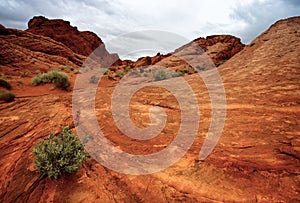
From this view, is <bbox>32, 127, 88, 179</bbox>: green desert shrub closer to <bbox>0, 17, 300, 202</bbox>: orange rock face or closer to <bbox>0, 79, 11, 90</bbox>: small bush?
<bbox>0, 17, 300, 202</bbox>: orange rock face

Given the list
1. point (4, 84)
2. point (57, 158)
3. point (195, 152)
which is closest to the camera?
point (57, 158)

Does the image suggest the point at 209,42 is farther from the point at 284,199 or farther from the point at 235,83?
the point at 284,199

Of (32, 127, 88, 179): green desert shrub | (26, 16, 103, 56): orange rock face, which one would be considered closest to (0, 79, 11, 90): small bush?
(32, 127, 88, 179): green desert shrub

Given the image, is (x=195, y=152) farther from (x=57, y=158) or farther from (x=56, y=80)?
(x=56, y=80)

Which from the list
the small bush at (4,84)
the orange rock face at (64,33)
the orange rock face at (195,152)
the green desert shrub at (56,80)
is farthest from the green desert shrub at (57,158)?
the orange rock face at (64,33)

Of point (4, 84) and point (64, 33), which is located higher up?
point (64, 33)

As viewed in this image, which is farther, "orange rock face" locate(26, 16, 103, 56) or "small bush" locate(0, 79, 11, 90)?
"orange rock face" locate(26, 16, 103, 56)

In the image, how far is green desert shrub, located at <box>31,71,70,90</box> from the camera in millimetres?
11234

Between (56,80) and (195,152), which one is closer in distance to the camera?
(195,152)

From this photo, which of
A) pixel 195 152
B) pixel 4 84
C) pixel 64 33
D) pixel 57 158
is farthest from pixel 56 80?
pixel 64 33

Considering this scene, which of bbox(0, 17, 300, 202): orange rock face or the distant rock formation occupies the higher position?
the distant rock formation

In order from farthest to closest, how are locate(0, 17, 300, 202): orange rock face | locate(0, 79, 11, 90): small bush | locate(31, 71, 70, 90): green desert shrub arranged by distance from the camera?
locate(31, 71, 70, 90): green desert shrub, locate(0, 79, 11, 90): small bush, locate(0, 17, 300, 202): orange rock face

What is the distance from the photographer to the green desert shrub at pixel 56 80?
36.9 ft

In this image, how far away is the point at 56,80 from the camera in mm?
11328
